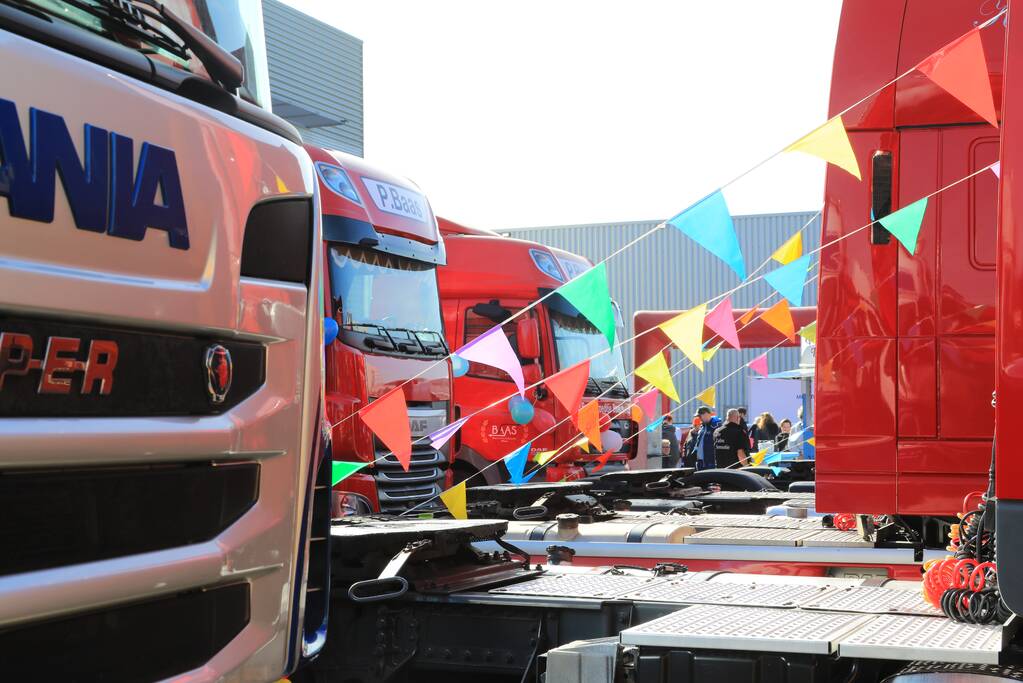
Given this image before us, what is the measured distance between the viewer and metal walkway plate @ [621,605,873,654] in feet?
10.3

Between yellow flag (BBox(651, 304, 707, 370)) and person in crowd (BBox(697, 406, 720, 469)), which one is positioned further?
person in crowd (BBox(697, 406, 720, 469))

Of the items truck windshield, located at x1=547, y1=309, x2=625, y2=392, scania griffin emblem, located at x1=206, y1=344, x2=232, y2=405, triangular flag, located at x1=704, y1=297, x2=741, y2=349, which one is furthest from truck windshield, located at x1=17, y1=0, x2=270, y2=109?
truck windshield, located at x1=547, y1=309, x2=625, y2=392

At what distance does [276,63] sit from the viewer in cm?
2708

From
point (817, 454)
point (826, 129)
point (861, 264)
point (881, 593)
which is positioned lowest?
point (881, 593)

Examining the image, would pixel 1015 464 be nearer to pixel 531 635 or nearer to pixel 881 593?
pixel 881 593

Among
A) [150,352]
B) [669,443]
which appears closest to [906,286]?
[150,352]

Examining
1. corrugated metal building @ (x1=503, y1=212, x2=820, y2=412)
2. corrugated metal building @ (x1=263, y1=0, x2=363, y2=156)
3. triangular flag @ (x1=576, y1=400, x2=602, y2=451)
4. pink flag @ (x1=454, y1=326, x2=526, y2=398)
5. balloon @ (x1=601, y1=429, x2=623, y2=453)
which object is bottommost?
balloon @ (x1=601, y1=429, x2=623, y2=453)

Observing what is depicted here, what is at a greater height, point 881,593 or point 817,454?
point 817,454

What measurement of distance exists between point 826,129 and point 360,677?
Result: 268 centimetres

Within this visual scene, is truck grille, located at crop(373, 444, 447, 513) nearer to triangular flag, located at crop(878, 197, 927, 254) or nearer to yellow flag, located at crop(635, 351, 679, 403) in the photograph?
yellow flag, located at crop(635, 351, 679, 403)

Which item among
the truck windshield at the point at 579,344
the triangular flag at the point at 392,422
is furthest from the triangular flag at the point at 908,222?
the truck windshield at the point at 579,344

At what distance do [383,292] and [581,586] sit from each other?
20.5 feet

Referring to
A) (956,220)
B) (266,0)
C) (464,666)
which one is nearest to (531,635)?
(464,666)

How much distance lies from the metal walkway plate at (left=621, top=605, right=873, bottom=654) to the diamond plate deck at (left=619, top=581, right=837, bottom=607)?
0.57 ft
